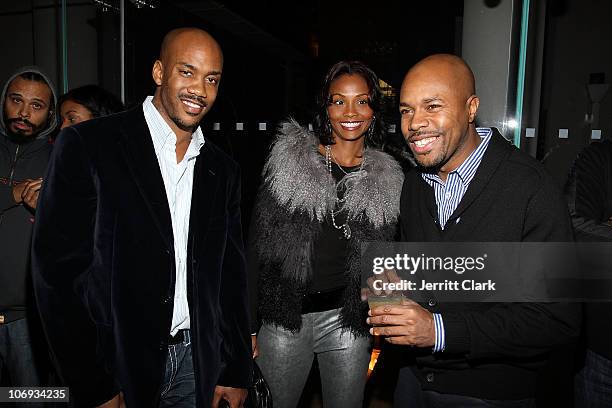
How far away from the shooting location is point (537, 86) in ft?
10.9

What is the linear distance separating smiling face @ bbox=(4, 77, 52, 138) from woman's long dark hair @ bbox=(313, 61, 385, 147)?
A: 5.17 feet

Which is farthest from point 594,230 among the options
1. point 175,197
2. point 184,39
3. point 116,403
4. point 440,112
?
point 116,403

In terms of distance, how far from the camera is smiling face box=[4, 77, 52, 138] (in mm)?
2420

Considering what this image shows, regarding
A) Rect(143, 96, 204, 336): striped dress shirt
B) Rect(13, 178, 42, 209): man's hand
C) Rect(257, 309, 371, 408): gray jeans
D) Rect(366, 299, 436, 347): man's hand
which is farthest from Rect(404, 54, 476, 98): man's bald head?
Rect(13, 178, 42, 209): man's hand

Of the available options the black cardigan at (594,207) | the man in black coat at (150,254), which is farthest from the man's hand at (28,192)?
the black cardigan at (594,207)

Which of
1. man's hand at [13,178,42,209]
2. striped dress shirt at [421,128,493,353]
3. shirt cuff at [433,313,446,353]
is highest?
striped dress shirt at [421,128,493,353]

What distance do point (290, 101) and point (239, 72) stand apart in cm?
77

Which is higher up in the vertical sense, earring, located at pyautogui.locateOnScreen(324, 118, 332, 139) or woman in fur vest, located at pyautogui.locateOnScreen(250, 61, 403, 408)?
earring, located at pyautogui.locateOnScreen(324, 118, 332, 139)

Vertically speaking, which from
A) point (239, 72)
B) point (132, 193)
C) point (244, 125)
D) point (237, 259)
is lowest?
point (237, 259)

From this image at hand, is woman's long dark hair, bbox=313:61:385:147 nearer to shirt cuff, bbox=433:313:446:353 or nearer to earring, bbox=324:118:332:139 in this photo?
earring, bbox=324:118:332:139

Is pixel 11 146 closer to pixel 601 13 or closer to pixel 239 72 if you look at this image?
pixel 239 72

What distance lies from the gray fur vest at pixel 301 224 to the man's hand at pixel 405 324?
74 cm

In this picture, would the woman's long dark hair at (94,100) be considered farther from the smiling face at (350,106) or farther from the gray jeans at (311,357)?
the gray jeans at (311,357)

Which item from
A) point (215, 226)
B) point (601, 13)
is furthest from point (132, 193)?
point (601, 13)
